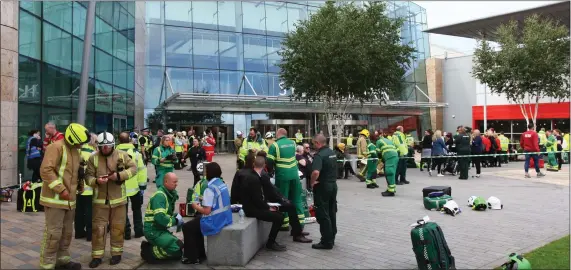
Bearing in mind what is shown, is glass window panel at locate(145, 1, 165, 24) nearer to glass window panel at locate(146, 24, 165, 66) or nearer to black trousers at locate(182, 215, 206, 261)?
glass window panel at locate(146, 24, 165, 66)

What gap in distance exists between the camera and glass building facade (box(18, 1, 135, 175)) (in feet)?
36.7

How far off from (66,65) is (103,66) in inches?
170

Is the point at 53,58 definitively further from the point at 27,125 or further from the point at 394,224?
the point at 394,224

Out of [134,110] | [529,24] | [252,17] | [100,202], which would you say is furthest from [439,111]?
[100,202]

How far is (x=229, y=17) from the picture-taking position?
3212 cm

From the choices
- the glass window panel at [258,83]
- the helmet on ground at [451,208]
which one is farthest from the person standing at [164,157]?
the glass window panel at [258,83]

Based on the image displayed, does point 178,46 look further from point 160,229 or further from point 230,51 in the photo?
point 160,229

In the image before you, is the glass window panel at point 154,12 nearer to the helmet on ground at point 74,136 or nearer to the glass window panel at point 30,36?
the glass window panel at point 30,36

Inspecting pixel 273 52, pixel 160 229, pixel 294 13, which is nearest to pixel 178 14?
pixel 273 52

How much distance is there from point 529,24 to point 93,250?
85.7ft

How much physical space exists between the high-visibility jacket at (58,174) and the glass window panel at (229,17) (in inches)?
1100

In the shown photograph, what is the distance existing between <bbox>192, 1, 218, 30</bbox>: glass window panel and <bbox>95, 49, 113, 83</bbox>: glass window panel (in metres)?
13.0

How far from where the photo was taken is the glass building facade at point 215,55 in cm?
2844

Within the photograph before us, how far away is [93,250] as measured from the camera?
547 centimetres
